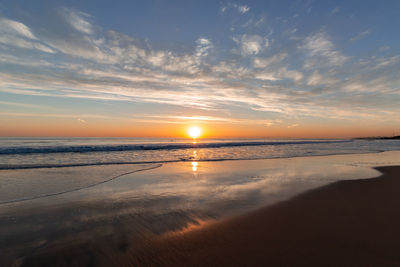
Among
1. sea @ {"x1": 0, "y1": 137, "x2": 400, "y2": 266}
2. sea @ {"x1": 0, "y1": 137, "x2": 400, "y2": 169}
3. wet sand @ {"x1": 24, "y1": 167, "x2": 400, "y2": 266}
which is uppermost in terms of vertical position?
sea @ {"x1": 0, "y1": 137, "x2": 400, "y2": 169}

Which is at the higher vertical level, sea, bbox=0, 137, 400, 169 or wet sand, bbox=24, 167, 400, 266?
sea, bbox=0, 137, 400, 169

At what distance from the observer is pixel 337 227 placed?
175 inches

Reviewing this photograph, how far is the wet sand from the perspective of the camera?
10.7 ft

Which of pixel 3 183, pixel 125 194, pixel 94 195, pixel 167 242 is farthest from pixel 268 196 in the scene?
pixel 3 183

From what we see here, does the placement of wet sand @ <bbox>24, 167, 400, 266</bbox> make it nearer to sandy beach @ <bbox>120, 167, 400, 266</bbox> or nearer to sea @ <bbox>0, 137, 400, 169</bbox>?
sandy beach @ <bbox>120, 167, 400, 266</bbox>

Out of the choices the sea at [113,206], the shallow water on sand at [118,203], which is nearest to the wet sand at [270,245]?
the sea at [113,206]

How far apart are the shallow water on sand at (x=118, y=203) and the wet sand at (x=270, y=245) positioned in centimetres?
42

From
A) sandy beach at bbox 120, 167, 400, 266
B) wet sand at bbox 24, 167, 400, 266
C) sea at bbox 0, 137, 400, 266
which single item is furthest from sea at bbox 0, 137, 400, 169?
sandy beach at bbox 120, 167, 400, 266

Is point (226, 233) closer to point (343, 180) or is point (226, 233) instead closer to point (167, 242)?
point (167, 242)

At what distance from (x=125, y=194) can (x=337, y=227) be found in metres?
6.29

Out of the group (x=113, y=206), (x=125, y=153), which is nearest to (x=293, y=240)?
(x=113, y=206)

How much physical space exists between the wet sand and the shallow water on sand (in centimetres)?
42

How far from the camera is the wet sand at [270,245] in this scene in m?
3.26

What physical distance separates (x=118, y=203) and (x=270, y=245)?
4.50 metres
